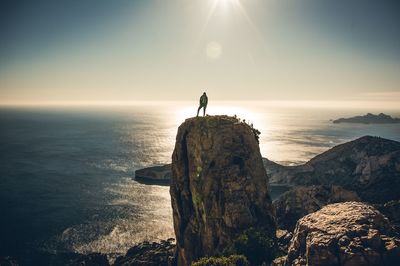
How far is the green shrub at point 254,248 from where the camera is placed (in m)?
33.2

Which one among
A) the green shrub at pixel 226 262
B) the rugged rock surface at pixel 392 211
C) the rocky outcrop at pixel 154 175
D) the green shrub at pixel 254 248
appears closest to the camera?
the green shrub at pixel 226 262

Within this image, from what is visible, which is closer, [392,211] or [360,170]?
[392,211]

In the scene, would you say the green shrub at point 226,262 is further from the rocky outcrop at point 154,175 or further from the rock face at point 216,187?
the rocky outcrop at point 154,175

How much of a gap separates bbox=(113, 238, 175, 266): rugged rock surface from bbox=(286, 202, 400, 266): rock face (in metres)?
31.2

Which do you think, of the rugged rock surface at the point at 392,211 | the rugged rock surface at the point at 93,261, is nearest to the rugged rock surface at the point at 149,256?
the rugged rock surface at the point at 93,261

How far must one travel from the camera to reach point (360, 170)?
99562mm

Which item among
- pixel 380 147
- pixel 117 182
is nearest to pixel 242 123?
pixel 380 147

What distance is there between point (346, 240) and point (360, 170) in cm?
8834

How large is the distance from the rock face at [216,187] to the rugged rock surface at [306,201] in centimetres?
1834

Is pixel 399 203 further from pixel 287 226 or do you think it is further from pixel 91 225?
pixel 91 225

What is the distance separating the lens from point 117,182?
128 meters

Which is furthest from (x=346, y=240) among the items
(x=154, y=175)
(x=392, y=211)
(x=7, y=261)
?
(x=154, y=175)

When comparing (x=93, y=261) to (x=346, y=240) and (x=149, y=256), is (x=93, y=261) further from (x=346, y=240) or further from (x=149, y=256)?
(x=346, y=240)

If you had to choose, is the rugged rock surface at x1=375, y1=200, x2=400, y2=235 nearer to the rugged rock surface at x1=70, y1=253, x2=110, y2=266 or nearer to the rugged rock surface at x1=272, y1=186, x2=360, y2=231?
the rugged rock surface at x1=272, y1=186, x2=360, y2=231
